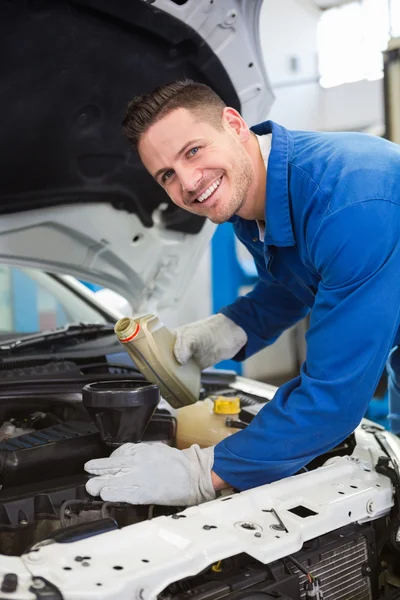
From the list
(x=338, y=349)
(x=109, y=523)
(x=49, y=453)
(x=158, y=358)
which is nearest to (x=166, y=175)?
(x=158, y=358)

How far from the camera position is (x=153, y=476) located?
1278 millimetres

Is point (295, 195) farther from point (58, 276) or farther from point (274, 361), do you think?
point (274, 361)

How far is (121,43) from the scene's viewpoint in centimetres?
167

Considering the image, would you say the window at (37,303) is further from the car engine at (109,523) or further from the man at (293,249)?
the man at (293,249)

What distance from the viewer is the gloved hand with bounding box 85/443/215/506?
1264mm

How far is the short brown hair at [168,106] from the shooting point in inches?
57.2

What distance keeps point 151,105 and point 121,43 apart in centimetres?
33

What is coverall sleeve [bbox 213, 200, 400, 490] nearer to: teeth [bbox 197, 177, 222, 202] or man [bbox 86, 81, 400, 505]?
man [bbox 86, 81, 400, 505]

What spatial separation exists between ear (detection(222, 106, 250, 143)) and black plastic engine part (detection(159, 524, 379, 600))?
3.01ft

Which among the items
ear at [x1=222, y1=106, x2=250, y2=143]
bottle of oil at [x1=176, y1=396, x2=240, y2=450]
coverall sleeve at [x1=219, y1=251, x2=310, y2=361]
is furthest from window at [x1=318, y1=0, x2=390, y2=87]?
bottle of oil at [x1=176, y1=396, x2=240, y2=450]

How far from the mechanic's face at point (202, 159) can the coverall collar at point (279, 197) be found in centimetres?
7

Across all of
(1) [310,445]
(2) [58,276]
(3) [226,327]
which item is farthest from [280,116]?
(1) [310,445]

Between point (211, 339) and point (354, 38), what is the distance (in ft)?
22.1

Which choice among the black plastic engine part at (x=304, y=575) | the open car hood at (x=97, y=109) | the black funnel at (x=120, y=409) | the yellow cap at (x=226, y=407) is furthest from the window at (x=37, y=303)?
the black plastic engine part at (x=304, y=575)
